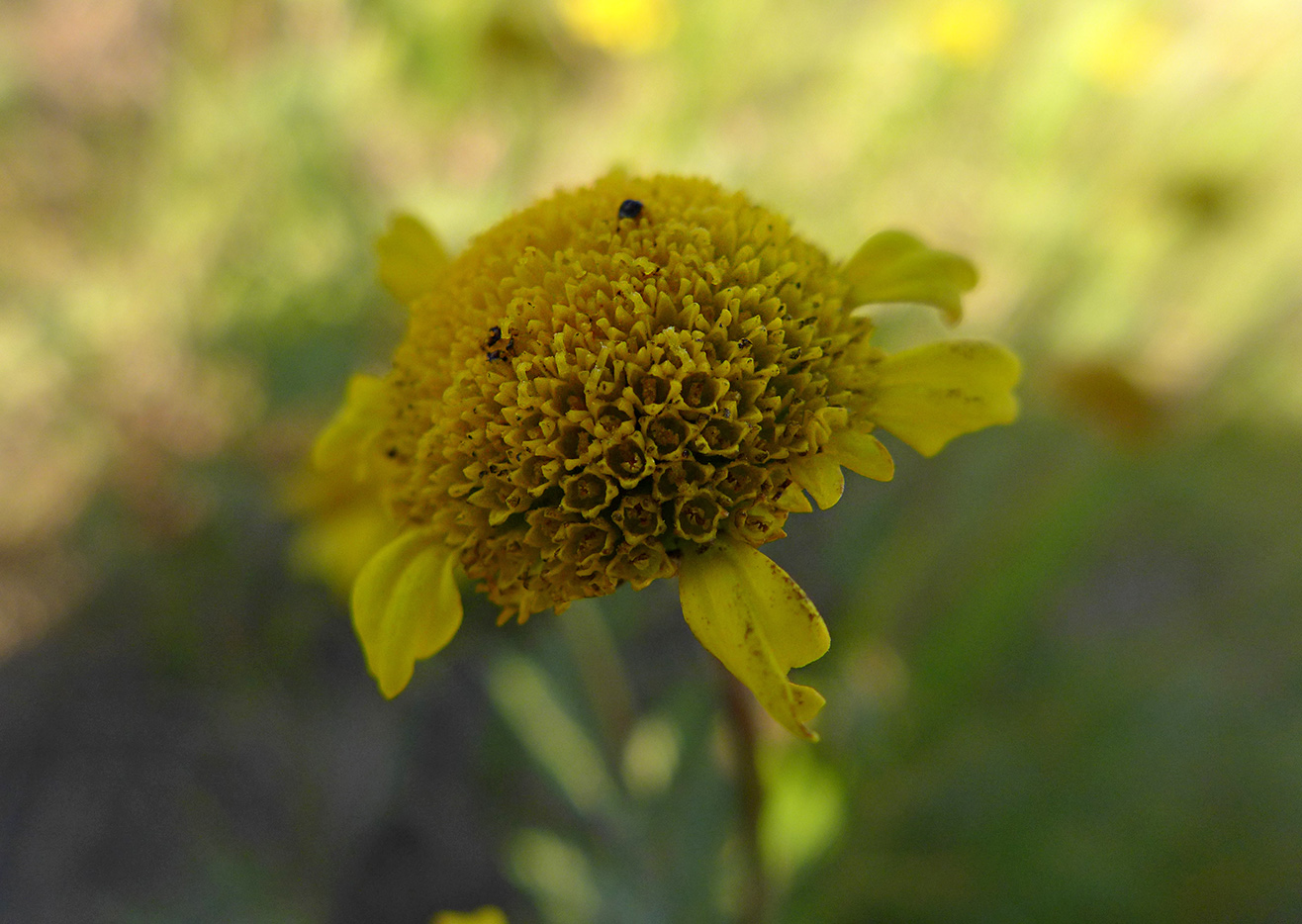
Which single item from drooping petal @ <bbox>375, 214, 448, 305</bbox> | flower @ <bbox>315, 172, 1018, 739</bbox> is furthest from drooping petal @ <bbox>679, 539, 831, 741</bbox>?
drooping petal @ <bbox>375, 214, 448, 305</bbox>

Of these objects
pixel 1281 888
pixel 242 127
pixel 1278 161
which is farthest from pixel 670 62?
pixel 1281 888

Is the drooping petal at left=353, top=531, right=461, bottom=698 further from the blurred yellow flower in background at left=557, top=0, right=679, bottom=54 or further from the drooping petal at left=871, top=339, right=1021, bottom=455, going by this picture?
the blurred yellow flower in background at left=557, top=0, right=679, bottom=54

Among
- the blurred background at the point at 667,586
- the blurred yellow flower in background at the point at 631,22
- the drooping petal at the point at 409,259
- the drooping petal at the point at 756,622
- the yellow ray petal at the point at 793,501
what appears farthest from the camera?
the blurred yellow flower in background at the point at 631,22

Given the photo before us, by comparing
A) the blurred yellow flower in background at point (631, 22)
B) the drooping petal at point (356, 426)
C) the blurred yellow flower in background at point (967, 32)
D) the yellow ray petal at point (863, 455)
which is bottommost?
the yellow ray petal at point (863, 455)

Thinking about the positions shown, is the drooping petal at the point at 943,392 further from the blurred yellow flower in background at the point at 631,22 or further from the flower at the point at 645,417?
the blurred yellow flower in background at the point at 631,22

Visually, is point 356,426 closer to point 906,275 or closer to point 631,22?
point 906,275

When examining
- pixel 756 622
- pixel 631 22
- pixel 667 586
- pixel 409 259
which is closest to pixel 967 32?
pixel 631 22

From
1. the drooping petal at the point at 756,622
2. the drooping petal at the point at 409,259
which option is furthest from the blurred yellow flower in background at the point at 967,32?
the drooping petal at the point at 756,622
